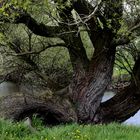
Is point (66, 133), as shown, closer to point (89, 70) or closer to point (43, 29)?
point (89, 70)

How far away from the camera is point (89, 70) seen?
10.9 metres

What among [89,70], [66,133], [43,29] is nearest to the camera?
[66,133]

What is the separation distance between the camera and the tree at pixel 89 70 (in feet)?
32.3

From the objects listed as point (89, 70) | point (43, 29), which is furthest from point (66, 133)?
point (43, 29)

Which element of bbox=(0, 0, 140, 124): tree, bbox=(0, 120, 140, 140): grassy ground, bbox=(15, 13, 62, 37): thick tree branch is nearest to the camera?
bbox=(0, 120, 140, 140): grassy ground

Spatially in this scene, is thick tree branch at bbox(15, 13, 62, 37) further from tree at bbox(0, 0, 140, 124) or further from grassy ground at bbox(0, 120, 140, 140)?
grassy ground at bbox(0, 120, 140, 140)

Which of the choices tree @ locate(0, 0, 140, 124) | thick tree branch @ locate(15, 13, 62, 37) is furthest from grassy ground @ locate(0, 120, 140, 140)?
thick tree branch @ locate(15, 13, 62, 37)

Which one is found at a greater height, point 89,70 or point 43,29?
point 43,29

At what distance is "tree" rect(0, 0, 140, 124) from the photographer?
387 inches

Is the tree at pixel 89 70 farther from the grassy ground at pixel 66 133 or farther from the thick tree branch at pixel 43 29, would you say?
the grassy ground at pixel 66 133

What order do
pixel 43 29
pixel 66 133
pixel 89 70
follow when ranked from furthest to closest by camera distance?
pixel 89 70 < pixel 43 29 < pixel 66 133

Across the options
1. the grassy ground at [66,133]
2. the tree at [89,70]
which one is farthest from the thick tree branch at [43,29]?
the grassy ground at [66,133]

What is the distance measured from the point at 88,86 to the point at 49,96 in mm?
1118

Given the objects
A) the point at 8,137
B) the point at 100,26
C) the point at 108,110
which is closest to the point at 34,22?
the point at 100,26
